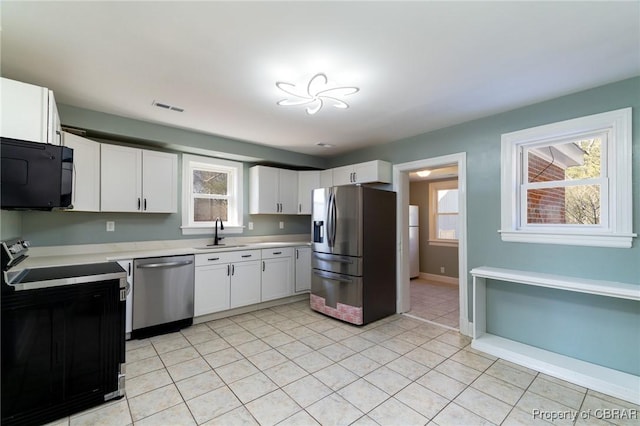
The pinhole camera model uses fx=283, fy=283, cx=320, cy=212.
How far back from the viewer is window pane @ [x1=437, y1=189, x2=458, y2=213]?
6.18 m

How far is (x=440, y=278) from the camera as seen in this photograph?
6.22m

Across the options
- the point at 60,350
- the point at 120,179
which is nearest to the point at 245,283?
the point at 120,179

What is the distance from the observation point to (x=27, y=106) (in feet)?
6.40

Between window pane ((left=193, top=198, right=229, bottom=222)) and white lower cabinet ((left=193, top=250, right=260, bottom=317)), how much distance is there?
0.81 metres

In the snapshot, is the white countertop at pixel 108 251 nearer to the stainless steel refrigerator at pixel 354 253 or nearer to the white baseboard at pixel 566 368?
the stainless steel refrigerator at pixel 354 253

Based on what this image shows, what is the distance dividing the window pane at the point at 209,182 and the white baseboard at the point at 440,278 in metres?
4.73

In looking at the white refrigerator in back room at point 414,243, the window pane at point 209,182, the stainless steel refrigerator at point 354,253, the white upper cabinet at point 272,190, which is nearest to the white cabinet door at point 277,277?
the stainless steel refrigerator at point 354,253

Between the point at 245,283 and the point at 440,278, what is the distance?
438 cm

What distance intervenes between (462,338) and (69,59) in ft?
14.2

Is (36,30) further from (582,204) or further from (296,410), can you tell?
(582,204)

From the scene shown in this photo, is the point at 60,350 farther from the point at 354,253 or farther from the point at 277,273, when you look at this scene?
the point at 354,253

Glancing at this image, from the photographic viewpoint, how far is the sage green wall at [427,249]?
610 centimetres

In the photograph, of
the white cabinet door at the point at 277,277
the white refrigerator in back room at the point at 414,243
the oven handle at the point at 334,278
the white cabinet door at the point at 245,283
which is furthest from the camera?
the white refrigerator in back room at the point at 414,243

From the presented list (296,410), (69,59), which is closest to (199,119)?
(69,59)
